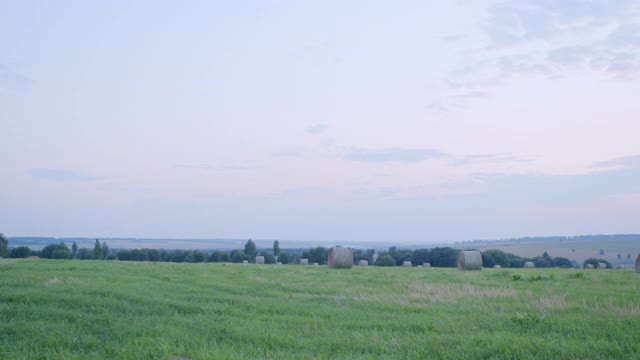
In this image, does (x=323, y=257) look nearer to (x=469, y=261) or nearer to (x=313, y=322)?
(x=469, y=261)

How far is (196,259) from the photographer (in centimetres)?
5834

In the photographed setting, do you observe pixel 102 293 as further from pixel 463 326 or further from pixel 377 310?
pixel 463 326

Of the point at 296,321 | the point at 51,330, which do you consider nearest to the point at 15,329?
the point at 51,330

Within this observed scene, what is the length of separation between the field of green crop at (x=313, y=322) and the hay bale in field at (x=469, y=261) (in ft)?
49.0

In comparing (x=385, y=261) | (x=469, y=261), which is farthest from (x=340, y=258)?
(x=385, y=261)

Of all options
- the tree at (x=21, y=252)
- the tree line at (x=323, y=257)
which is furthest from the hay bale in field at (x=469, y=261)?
the tree at (x=21, y=252)

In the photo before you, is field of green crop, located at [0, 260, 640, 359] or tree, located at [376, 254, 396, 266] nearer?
field of green crop, located at [0, 260, 640, 359]

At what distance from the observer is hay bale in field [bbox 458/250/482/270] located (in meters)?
33.2

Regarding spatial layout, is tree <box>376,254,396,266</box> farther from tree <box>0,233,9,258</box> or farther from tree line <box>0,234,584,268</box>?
tree <box>0,233,9,258</box>

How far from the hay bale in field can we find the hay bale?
19.9 feet

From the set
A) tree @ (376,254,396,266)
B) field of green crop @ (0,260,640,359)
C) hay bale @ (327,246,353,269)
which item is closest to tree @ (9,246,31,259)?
tree @ (376,254,396,266)

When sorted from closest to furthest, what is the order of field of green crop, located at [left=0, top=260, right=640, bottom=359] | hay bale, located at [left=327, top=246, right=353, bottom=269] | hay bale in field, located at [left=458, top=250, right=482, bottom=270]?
field of green crop, located at [left=0, top=260, right=640, bottom=359] → hay bale in field, located at [left=458, top=250, right=482, bottom=270] → hay bale, located at [left=327, top=246, right=353, bottom=269]

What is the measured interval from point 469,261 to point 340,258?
694 cm

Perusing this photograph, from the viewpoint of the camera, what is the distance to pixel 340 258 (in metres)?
34.1
